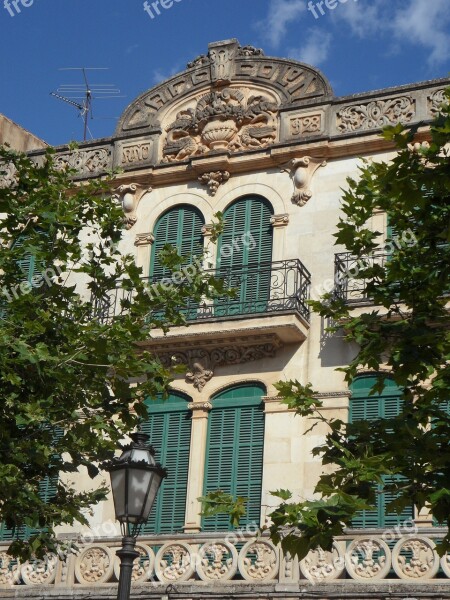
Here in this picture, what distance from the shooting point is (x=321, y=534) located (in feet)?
35.3

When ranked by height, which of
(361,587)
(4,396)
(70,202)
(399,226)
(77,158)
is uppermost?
(77,158)

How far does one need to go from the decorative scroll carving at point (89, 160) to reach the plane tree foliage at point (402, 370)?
10217 millimetres

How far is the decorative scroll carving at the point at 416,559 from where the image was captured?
16.0m

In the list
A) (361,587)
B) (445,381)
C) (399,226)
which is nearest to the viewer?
(445,381)

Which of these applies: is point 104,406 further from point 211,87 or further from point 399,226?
point 211,87

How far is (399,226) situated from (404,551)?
593cm

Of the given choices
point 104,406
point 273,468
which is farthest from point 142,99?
point 104,406

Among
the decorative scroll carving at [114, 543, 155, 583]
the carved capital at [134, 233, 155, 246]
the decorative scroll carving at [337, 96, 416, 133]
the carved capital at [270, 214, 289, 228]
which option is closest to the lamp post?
the decorative scroll carving at [114, 543, 155, 583]

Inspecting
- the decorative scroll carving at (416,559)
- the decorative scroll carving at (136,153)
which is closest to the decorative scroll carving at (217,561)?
the decorative scroll carving at (416,559)

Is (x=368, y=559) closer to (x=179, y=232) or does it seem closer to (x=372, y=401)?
(x=372, y=401)

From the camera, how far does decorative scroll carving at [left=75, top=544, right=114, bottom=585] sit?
17.8 metres

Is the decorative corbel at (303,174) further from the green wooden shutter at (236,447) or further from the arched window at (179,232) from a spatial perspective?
the green wooden shutter at (236,447)

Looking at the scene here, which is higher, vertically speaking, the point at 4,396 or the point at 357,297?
the point at 357,297

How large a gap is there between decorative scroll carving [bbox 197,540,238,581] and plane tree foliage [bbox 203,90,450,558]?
5262 mm
